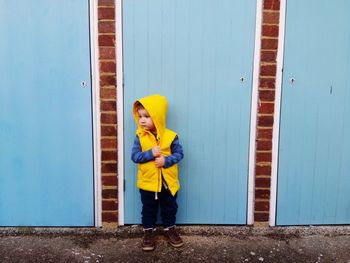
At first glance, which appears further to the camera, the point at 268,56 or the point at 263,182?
the point at 263,182

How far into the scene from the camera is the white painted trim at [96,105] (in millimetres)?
3734

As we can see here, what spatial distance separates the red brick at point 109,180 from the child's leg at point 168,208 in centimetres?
46

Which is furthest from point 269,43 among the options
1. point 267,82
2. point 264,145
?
point 264,145

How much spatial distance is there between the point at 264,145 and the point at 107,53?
1642 mm

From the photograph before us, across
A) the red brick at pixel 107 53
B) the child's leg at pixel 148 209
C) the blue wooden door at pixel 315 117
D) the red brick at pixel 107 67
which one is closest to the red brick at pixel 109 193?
the child's leg at pixel 148 209

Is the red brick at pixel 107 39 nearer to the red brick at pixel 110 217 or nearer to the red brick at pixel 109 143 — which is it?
the red brick at pixel 109 143

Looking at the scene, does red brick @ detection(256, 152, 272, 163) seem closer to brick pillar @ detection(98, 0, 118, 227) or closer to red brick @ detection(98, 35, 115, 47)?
brick pillar @ detection(98, 0, 118, 227)

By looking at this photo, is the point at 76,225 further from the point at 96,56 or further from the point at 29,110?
the point at 96,56

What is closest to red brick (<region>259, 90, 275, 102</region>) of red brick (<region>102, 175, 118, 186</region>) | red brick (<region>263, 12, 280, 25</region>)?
red brick (<region>263, 12, 280, 25</region>)

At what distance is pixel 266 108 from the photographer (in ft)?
12.7

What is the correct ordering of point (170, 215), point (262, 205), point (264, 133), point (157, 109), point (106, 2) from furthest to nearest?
1. point (262, 205)
2. point (264, 133)
3. point (170, 215)
4. point (106, 2)
5. point (157, 109)

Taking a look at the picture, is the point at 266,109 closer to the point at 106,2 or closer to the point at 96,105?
the point at 96,105

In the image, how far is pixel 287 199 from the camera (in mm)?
4016

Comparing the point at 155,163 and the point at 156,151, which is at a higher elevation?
the point at 156,151
